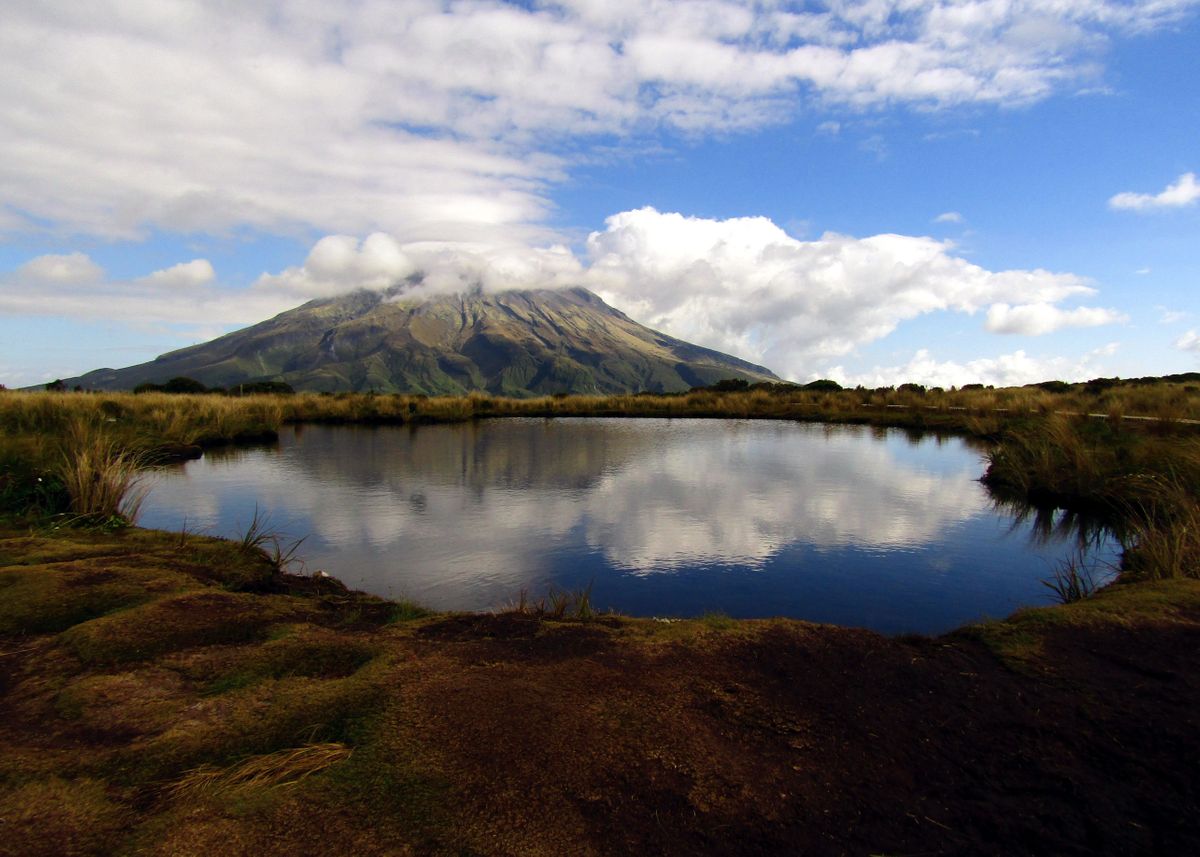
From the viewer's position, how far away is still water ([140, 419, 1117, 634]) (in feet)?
25.9

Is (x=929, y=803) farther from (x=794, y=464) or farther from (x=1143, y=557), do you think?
(x=794, y=464)

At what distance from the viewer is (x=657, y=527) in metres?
11.1

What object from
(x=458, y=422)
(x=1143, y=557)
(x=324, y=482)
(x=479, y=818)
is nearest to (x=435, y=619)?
(x=479, y=818)

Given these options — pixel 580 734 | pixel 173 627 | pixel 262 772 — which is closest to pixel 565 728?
pixel 580 734

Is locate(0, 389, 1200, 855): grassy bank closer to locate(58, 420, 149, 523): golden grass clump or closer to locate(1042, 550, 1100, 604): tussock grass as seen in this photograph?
locate(1042, 550, 1100, 604): tussock grass

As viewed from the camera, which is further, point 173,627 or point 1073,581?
point 1073,581

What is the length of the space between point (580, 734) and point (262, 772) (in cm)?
169

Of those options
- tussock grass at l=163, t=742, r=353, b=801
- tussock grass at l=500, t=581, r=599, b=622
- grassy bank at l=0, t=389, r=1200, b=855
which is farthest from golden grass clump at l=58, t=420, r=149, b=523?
tussock grass at l=163, t=742, r=353, b=801

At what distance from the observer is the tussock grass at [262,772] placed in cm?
292

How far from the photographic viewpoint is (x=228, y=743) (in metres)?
3.36

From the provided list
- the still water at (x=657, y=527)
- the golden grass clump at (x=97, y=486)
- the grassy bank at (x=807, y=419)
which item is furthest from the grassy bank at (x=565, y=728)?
the grassy bank at (x=807, y=419)

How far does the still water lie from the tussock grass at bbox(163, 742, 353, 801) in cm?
408

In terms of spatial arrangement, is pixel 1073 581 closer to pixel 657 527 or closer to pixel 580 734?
pixel 657 527

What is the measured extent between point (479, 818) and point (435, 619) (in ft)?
11.3
